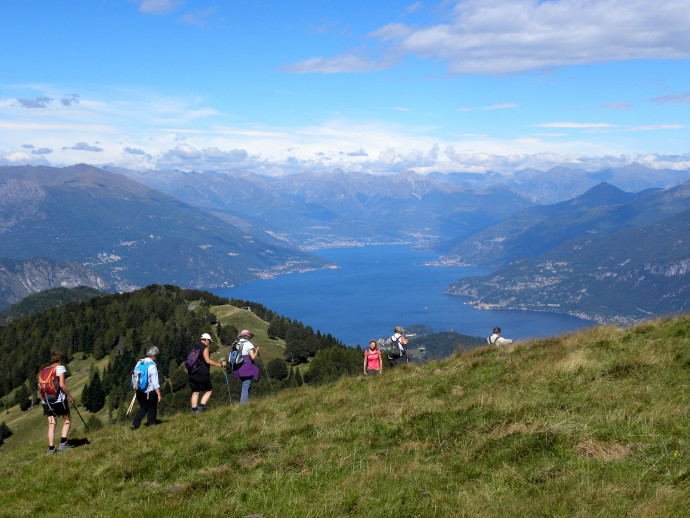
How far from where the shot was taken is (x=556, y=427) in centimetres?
872

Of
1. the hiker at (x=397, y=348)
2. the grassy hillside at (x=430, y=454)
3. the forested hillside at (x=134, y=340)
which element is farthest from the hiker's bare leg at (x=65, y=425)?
the forested hillside at (x=134, y=340)

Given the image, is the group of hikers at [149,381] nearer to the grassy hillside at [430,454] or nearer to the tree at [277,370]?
the grassy hillside at [430,454]

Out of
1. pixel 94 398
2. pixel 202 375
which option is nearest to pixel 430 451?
pixel 202 375

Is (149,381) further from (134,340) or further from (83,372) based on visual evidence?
(134,340)

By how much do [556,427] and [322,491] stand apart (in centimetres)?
443

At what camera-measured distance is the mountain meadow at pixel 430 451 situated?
7074 mm

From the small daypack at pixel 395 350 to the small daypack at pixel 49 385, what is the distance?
1183 cm

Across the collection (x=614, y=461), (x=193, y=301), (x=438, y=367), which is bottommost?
(x=193, y=301)

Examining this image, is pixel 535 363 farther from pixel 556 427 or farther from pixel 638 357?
pixel 556 427

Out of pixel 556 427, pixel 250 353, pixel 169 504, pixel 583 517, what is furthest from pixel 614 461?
pixel 250 353

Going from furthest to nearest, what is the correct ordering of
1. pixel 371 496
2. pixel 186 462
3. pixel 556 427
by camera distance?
pixel 186 462 → pixel 556 427 → pixel 371 496

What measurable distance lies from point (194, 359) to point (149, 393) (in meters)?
1.66

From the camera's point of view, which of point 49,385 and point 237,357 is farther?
point 237,357

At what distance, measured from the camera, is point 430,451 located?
896cm
